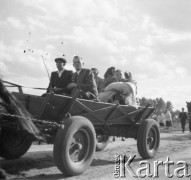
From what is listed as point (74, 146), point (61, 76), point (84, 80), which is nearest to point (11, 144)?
point (74, 146)

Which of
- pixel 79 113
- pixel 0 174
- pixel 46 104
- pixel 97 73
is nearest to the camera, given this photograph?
pixel 0 174

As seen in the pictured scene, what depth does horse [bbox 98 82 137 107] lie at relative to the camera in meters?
6.62

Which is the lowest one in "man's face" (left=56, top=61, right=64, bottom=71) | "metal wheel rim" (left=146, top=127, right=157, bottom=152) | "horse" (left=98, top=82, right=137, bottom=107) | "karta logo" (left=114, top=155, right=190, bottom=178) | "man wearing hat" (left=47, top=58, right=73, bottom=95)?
"karta logo" (left=114, top=155, right=190, bottom=178)

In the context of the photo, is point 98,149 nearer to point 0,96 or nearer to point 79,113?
point 79,113

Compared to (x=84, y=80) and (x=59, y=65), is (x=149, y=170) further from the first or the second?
(x=59, y=65)

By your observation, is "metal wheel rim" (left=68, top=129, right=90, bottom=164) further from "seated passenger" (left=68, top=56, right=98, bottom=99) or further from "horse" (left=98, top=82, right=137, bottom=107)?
"horse" (left=98, top=82, right=137, bottom=107)

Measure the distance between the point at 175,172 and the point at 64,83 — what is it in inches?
108

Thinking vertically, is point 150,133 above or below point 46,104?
below

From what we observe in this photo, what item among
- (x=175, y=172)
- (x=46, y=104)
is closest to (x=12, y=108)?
(x=46, y=104)

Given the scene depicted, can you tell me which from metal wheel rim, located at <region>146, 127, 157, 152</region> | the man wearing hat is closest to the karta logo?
metal wheel rim, located at <region>146, 127, 157, 152</region>

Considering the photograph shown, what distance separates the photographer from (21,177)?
14.7 ft

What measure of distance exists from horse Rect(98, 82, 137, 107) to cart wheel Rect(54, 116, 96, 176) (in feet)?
6.06

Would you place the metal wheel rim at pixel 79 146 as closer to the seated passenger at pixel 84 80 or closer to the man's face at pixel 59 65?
the seated passenger at pixel 84 80

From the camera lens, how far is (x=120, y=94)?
666 cm
